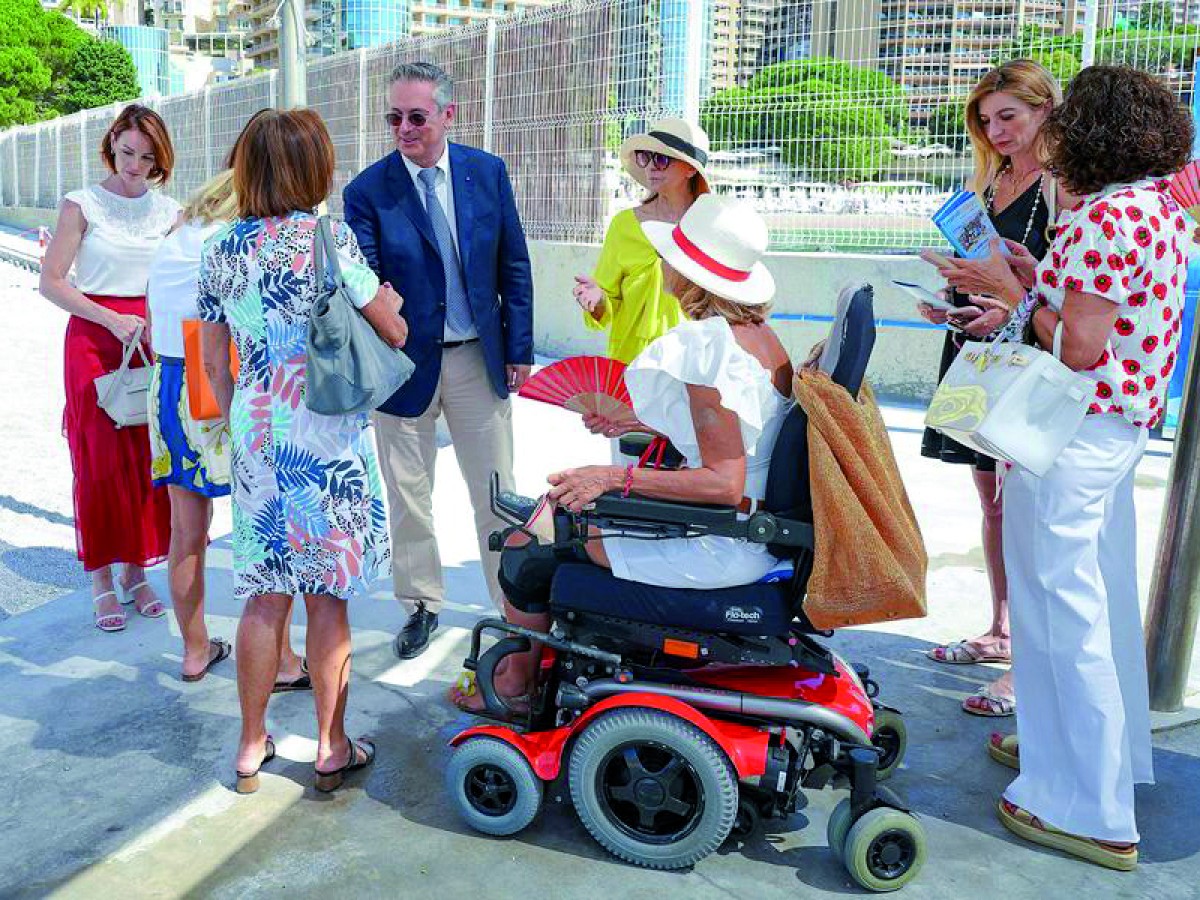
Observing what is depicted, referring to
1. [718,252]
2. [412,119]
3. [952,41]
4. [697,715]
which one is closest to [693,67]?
[952,41]

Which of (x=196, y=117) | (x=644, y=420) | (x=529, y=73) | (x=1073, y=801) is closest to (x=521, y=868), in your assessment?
(x=644, y=420)

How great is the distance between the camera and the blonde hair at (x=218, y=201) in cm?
372

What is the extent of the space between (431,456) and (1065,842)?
2.43 m

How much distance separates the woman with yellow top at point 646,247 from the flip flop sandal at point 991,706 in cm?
155

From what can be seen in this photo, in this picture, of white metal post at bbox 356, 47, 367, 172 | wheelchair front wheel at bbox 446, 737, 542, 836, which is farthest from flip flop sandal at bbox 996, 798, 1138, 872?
white metal post at bbox 356, 47, 367, 172

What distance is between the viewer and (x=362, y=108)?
13.7 metres

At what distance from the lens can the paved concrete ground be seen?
2811mm

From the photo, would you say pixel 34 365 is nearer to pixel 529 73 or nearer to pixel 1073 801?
pixel 529 73

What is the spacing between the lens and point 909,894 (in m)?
2.77

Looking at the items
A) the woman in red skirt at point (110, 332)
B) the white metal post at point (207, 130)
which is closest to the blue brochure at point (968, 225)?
the woman in red skirt at point (110, 332)

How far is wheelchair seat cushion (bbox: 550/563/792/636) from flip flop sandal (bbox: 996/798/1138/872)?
0.81 m

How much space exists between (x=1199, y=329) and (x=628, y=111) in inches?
275

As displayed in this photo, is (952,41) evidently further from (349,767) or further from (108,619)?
(349,767)

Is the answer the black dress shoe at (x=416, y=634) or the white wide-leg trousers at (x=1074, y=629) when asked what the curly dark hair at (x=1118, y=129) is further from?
the black dress shoe at (x=416, y=634)
